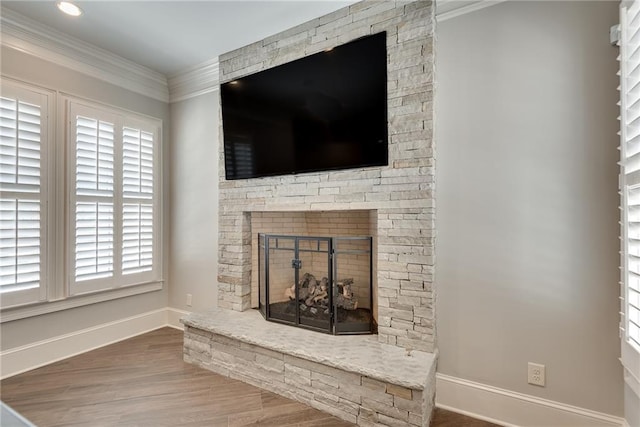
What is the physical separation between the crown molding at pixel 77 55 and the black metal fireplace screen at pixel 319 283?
2.12m

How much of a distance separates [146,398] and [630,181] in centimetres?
302

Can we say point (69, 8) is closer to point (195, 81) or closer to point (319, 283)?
point (195, 81)

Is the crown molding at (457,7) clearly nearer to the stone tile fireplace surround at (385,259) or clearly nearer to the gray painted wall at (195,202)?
the stone tile fireplace surround at (385,259)

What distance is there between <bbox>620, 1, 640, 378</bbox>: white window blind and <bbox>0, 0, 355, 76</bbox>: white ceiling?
5.25ft

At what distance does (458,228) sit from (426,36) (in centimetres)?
126

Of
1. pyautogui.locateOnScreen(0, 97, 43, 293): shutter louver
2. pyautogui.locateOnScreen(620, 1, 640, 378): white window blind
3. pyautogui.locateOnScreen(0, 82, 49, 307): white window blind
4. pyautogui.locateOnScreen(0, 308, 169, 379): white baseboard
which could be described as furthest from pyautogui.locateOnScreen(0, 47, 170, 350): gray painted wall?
pyautogui.locateOnScreen(620, 1, 640, 378): white window blind

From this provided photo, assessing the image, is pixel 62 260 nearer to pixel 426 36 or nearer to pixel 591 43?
pixel 426 36

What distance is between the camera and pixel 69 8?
2238 millimetres

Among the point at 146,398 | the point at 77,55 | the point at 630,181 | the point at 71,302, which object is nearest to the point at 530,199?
the point at 630,181

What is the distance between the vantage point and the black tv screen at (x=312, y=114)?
84.0 inches

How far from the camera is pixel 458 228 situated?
200cm

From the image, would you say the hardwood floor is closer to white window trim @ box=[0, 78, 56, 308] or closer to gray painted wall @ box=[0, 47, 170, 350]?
gray painted wall @ box=[0, 47, 170, 350]

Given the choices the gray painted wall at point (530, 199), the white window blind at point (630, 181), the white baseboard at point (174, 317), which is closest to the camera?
the white window blind at point (630, 181)

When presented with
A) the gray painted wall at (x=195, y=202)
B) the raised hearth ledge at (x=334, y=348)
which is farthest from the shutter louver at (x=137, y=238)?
the raised hearth ledge at (x=334, y=348)
